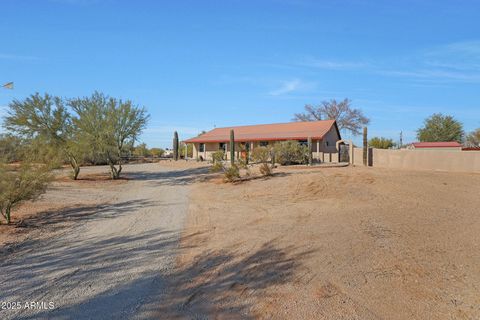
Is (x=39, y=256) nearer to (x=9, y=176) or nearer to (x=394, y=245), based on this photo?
(x=9, y=176)

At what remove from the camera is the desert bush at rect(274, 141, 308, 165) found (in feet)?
87.9

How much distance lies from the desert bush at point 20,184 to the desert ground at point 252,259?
2.25 ft

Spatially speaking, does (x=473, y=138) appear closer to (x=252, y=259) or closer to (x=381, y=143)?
(x=381, y=143)

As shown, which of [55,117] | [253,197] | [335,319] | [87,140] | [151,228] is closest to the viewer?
[335,319]

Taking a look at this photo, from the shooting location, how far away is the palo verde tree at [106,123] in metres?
20.9

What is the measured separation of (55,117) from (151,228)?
53.3ft

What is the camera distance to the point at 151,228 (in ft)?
30.6

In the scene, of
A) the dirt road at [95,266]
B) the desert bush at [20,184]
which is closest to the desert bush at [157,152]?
the dirt road at [95,266]

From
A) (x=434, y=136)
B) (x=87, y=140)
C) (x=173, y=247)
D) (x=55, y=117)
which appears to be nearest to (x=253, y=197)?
(x=173, y=247)

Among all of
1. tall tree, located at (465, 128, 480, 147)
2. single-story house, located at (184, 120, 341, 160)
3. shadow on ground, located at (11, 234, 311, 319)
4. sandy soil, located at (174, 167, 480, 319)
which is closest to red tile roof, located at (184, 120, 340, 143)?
single-story house, located at (184, 120, 341, 160)

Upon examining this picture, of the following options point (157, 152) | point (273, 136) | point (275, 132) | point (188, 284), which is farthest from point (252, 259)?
point (157, 152)

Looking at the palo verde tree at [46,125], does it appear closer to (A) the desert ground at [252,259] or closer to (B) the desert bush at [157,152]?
(A) the desert ground at [252,259]

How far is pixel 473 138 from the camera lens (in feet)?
193

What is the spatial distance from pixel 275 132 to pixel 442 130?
120 ft
